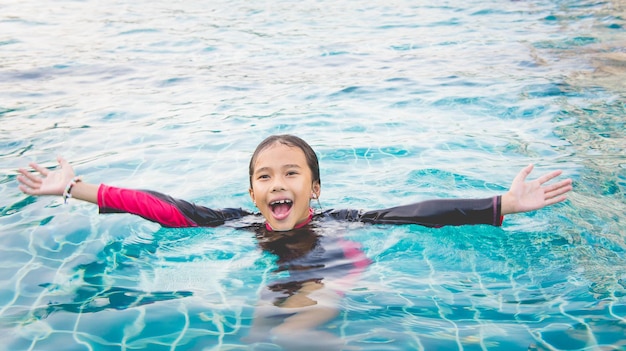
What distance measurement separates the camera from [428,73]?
8961mm

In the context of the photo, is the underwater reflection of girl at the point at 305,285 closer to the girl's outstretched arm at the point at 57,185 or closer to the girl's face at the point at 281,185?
the girl's face at the point at 281,185

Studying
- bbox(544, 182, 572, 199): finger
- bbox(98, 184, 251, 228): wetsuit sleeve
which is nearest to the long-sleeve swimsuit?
bbox(98, 184, 251, 228): wetsuit sleeve

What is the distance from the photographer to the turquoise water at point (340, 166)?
2887 millimetres

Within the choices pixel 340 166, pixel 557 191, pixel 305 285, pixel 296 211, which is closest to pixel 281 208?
pixel 296 211

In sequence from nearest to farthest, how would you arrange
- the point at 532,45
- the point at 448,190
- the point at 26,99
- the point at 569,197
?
the point at 569,197 < the point at 448,190 < the point at 26,99 < the point at 532,45

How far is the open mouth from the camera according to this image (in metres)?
3.40

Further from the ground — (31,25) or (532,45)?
(31,25)

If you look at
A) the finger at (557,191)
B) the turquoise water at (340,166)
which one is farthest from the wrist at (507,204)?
the turquoise water at (340,166)

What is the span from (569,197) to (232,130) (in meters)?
3.30

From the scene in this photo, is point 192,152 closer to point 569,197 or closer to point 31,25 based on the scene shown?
point 569,197

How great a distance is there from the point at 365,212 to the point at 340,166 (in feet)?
5.99

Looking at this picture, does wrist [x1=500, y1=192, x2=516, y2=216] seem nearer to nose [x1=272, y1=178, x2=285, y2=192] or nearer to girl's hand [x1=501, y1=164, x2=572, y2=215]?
girl's hand [x1=501, y1=164, x2=572, y2=215]

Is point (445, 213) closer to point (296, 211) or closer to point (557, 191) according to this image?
point (557, 191)

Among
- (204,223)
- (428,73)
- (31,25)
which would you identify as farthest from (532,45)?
(31,25)
